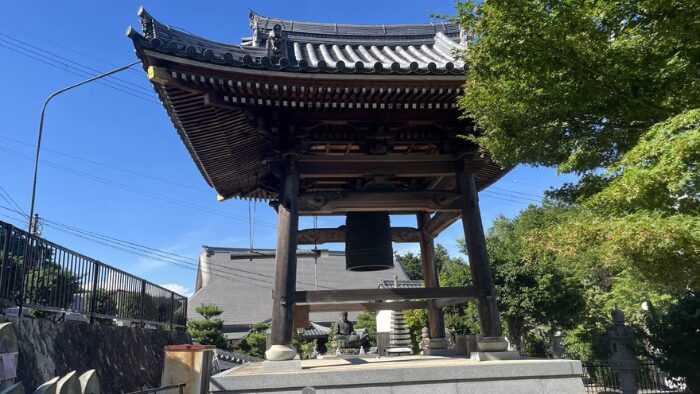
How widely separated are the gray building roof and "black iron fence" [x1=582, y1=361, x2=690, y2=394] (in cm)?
2217

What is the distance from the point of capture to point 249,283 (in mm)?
43969

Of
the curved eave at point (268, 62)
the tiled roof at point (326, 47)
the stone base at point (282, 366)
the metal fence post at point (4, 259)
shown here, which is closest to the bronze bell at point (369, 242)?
the stone base at point (282, 366)

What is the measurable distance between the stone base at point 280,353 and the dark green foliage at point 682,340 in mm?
11552

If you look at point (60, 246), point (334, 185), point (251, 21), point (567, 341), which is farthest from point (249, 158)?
point (567, 341)

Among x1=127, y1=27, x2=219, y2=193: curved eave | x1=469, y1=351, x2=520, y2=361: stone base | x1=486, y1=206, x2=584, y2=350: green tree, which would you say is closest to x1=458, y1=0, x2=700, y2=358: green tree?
x1=469, y1=351, x2=520, y2=361: stone base

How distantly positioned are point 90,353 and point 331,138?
4.79m

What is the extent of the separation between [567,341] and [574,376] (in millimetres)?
18146

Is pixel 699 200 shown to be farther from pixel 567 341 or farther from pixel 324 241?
pixel 567 341

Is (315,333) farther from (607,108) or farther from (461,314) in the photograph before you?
(607,108)

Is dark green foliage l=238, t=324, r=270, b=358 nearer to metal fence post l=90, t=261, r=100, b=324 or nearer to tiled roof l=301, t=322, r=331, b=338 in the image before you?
tiled roof l=301, t=322, r=331, b=338

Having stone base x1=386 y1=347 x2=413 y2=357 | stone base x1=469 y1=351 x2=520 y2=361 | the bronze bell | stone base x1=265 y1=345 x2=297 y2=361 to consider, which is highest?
the bronze bell

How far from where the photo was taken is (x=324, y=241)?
9.95 metres

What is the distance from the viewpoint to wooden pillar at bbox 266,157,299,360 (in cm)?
677

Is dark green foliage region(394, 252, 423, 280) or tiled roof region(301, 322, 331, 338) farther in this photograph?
dark green foliage region(394, 252, 423, 280)
